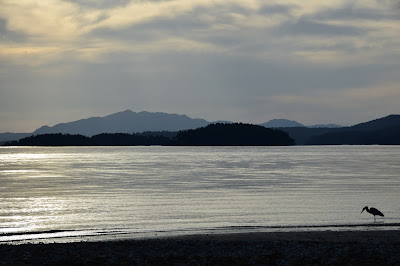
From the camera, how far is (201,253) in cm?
2331

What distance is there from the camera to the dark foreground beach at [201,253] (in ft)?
70.8

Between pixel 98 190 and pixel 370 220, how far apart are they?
3689 centimetres

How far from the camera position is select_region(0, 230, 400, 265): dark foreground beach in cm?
2158

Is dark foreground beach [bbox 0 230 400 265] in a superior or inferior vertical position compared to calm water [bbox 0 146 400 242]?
superior

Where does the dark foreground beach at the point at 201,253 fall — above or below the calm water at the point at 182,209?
above

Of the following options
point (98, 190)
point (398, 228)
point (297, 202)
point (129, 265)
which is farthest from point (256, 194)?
point (129, 265)

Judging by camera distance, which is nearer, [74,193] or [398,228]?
[398,228]

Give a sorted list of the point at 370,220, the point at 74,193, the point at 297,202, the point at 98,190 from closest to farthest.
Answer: the point at 370,220 → the point at 297,202 → the point at 74,193 → the point at 98,190

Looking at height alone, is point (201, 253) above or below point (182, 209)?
above

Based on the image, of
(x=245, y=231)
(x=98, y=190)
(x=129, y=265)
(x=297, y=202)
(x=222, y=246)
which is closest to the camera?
(x=129, y=265)

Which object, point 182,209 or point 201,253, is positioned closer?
point 201,253

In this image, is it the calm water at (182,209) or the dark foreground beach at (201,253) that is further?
the calm water at (182,209)

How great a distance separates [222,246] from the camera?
25.0 meters

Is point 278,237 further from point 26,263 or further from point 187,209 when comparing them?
point 187,209
